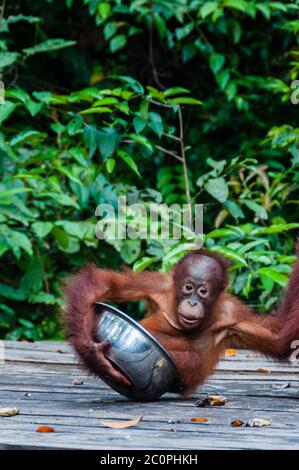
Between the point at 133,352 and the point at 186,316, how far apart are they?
0.24 metres

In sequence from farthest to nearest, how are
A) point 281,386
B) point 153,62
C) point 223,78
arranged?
point 153,62
point 223,78
point 281,386

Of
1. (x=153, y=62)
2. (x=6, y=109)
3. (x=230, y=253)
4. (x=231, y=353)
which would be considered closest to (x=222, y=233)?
(x=230, y=253)

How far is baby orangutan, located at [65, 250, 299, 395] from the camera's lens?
2799 millimetres

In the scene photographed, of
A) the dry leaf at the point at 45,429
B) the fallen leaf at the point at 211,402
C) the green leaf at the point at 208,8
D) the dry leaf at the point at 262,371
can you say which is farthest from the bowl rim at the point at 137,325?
the green leaf at the point at 208,8

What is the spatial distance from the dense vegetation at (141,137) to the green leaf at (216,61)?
0.05 feet

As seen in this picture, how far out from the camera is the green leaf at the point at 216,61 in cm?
569

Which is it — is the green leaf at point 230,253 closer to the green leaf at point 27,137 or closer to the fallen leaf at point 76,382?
the fallen leaf at point 76,382

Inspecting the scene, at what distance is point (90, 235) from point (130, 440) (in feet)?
9.05

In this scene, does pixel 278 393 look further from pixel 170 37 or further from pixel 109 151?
pixel 170 37

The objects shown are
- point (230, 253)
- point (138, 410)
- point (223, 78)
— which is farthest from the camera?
point (223, 78)

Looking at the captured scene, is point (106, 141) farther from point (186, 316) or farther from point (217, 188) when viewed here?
point (186, 316)

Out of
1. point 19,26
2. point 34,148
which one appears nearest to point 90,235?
point 34,148

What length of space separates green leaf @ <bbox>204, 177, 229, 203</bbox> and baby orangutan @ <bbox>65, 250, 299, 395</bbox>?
1.58 meters

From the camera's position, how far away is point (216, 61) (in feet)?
18.8
